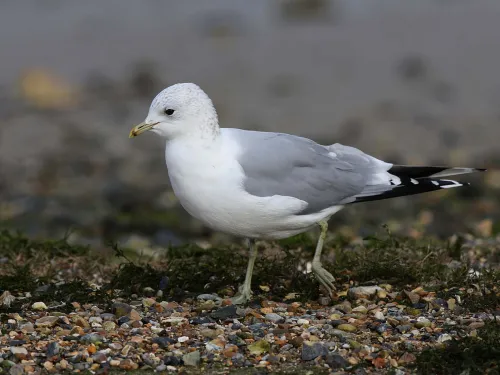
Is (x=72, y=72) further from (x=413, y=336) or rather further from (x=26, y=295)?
(x=413, y=336)

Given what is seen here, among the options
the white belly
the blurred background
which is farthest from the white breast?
the blurred background

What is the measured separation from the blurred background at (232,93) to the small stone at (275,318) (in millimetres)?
3086

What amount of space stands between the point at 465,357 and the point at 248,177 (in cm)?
158

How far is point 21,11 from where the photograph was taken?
55.2ft

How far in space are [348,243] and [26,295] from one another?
2.44 m

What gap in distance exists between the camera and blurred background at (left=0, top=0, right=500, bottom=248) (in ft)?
32.6

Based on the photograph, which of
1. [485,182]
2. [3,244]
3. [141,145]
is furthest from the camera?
[141,145]

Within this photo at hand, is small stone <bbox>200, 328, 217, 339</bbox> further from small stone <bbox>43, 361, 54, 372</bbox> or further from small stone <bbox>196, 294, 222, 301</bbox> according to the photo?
small stone <bbox>43, 361, 54, 372</bbox>

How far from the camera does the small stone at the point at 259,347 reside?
198 inches

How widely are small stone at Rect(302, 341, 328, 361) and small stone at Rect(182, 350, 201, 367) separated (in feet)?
1.63

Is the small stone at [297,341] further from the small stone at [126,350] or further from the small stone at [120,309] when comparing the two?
the small stone at [120,309]

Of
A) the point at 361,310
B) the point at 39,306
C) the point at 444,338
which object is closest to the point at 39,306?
the point at 39,306

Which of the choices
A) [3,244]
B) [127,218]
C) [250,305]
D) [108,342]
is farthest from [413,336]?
[127,218]

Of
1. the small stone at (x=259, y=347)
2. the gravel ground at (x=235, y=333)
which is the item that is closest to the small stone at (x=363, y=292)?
the gravel ground at (x=235, y=333)
